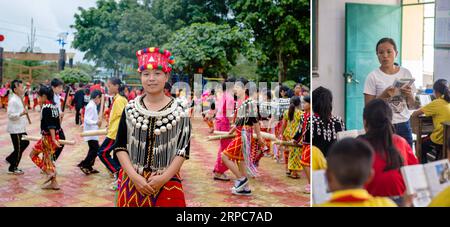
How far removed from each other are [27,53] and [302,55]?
15.6 feet

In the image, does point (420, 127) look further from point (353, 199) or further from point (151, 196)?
point (151, 196)

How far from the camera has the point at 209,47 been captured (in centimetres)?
729

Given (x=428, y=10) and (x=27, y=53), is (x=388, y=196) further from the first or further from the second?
(x=27, y=53)

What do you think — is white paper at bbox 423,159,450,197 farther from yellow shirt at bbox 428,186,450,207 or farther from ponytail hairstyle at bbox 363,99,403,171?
ponytail hairstyle at bbox 363,99,403,171

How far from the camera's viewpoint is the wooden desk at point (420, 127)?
2492 mm

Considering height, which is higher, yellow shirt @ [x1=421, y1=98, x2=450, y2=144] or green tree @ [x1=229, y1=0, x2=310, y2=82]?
green tree @ [x1=229, y1=0, x2=310, y2=82]

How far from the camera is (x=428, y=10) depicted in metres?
2.51

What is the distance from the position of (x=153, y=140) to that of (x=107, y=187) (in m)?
2.07

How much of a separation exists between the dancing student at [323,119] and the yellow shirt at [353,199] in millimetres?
343

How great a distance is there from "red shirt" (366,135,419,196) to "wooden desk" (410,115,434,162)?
0.56 ft

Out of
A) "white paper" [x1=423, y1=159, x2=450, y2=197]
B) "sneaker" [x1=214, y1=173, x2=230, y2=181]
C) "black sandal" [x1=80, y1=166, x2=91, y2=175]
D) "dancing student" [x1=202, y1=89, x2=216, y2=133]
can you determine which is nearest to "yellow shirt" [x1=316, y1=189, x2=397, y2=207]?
"white paper" [x1=423, y1=159, x2=450, y2=197]

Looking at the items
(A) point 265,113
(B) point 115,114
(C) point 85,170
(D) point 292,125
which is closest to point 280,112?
(A) point 265,113

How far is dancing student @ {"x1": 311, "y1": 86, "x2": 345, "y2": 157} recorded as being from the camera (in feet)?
8.01
